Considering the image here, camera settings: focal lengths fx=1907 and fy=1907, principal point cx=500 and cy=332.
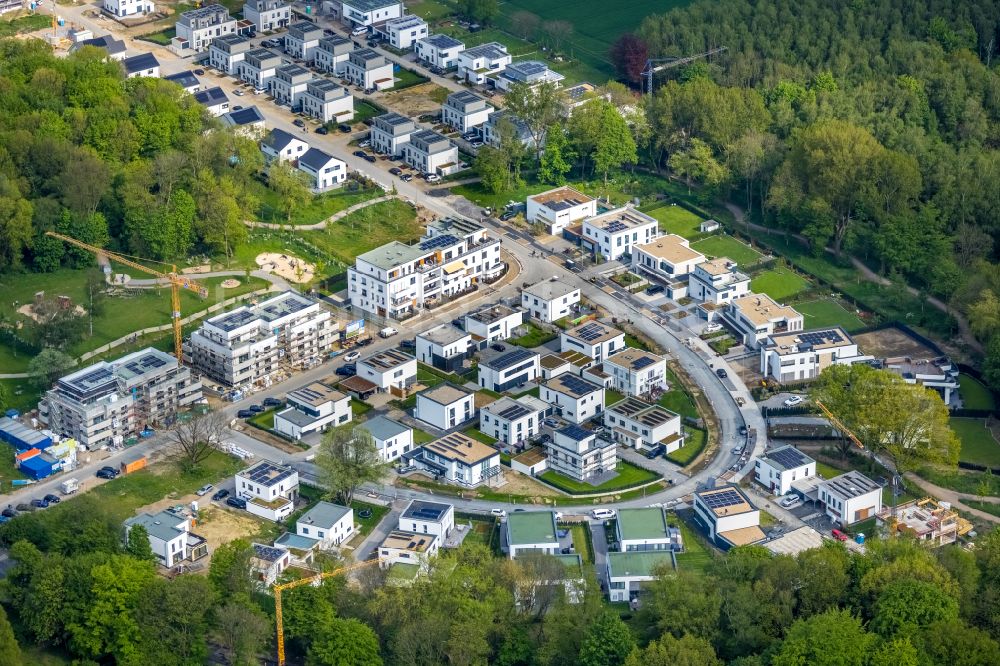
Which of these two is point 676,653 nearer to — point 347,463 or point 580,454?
point 580,454

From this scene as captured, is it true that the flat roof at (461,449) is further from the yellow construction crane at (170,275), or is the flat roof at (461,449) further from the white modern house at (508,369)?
the yellow construction crane at (170,275)

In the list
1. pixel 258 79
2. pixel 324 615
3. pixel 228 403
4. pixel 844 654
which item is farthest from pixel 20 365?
pixel 844 654

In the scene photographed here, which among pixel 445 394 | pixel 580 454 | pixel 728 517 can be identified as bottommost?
pixel 445 394

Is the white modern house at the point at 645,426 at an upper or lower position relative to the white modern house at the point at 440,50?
lower

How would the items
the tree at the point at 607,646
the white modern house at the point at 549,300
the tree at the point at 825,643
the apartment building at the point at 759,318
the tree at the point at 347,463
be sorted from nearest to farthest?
1. the tree at the point at 825,643
2. the tree at the point at 607,646
3. the tree at the point at 347,463
4. the apartment building at the point at 759,318
5. the white modern house at the point at 549,300

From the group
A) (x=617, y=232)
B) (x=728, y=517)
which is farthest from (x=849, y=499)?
(x=617, y=232)

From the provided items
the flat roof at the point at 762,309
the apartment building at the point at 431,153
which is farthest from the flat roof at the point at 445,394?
the apartment building at the point at 431,153

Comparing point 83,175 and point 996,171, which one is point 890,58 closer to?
point 996,171

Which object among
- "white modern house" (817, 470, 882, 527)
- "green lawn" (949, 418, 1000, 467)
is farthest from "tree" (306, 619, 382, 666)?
"green lawn" (949, 418, 1000, 467)
